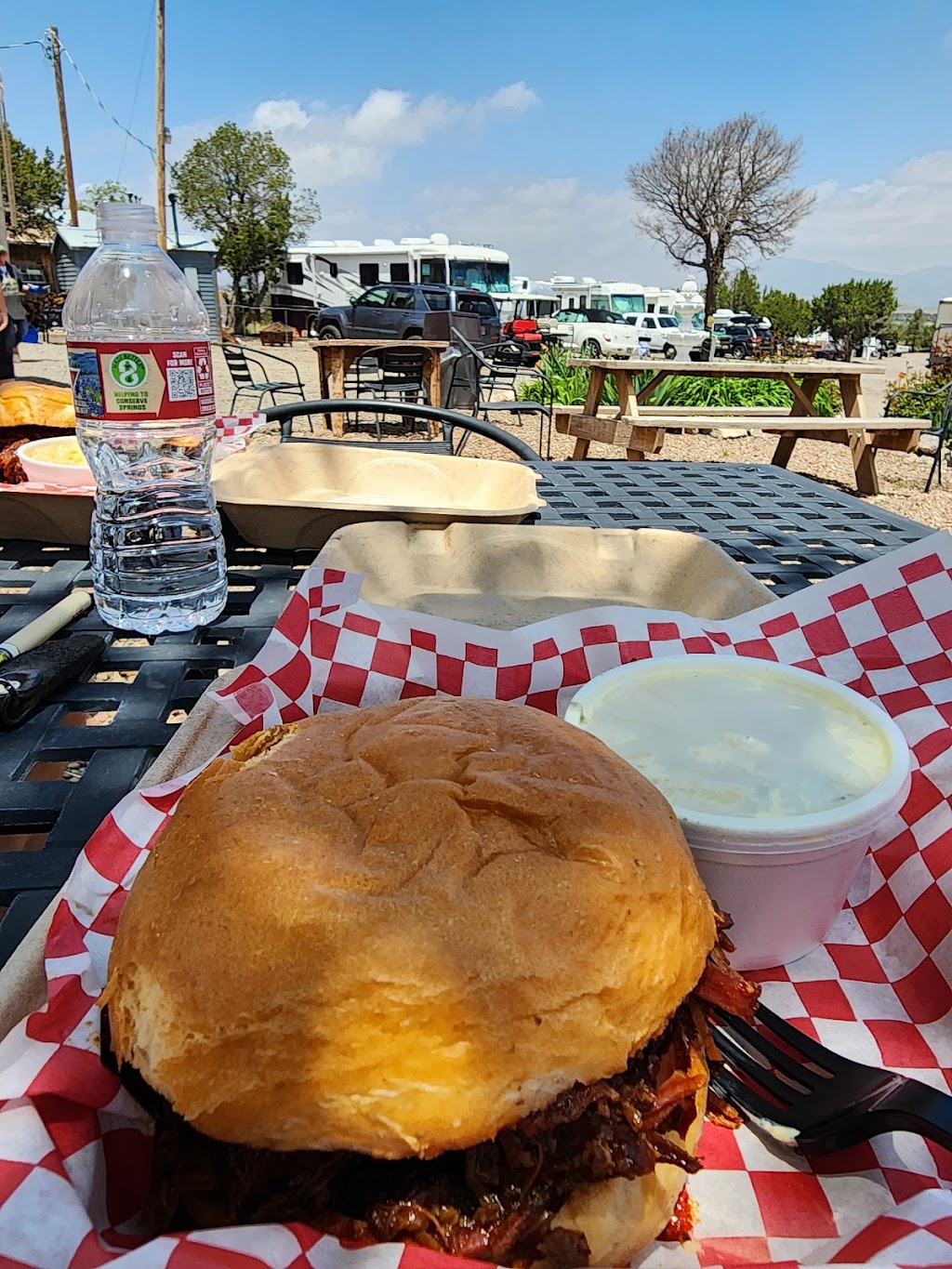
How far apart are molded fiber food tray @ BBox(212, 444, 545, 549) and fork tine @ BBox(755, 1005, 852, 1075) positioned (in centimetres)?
124

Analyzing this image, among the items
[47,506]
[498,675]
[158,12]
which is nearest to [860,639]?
[498,675]

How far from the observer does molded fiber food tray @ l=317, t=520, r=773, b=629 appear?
1.97 metres

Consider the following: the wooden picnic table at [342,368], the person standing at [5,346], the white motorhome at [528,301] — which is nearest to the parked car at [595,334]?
the white motorhome at [528,301]

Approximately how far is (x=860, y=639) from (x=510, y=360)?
22.5 metres

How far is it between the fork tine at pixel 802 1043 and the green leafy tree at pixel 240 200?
3956 centimetres

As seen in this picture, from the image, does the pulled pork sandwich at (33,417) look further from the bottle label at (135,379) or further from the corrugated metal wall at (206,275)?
the corrugated metal wall at (206,275)

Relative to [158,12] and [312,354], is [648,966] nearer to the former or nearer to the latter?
[158,12]

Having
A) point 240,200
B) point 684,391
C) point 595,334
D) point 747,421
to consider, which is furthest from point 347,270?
point 747,421

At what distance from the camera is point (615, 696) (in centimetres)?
138

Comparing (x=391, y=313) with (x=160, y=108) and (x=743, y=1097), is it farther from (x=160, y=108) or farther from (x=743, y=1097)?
(x=743, y=1097)

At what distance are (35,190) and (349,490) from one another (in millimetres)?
44151

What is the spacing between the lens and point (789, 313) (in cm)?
4178

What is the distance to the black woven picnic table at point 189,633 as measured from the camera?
3.77ft

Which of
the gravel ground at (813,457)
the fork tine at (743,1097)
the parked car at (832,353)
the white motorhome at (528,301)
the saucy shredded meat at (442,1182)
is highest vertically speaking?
the white motorhome at (528,301)
